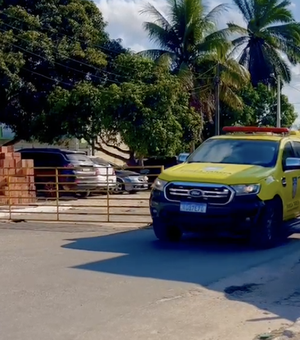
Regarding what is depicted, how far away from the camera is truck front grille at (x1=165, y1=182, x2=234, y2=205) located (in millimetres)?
11312

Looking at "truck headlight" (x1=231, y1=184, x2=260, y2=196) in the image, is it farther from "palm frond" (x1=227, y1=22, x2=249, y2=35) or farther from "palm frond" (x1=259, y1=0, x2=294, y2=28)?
"palm frond" (x1=259, y1=0, x2=294, y2=28)

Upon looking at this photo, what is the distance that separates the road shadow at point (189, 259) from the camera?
8727mm

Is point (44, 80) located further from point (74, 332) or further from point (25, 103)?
point (74, 332)

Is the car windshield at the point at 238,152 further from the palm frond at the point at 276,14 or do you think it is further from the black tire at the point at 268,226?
the palm frond at the point at 276,14

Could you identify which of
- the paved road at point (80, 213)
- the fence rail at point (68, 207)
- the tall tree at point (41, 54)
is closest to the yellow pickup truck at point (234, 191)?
the fence rail at point (68, 207)

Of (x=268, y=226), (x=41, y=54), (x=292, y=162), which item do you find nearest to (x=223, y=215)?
(x=268, y=226)

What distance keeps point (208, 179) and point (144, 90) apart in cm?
1874

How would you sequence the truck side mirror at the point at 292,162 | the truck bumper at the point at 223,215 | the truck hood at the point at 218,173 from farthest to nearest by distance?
the truck side mirror at the point at 292,162, the truck hood at the point at 218,173, the truck bumper at the point at 223,215

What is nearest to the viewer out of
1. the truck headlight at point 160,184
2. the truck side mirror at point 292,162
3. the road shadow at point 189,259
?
the road shadow at point 189,259

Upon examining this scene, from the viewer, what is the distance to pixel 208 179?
37.7 ft

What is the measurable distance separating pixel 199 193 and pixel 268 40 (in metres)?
33.4

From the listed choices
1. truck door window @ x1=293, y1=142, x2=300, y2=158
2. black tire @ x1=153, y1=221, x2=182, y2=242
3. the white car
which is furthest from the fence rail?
truck door window @ x1=293, y1=142, x2=300, y2=158

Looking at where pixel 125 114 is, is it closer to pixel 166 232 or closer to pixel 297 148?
pixel 297 148

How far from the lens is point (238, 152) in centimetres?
1273
